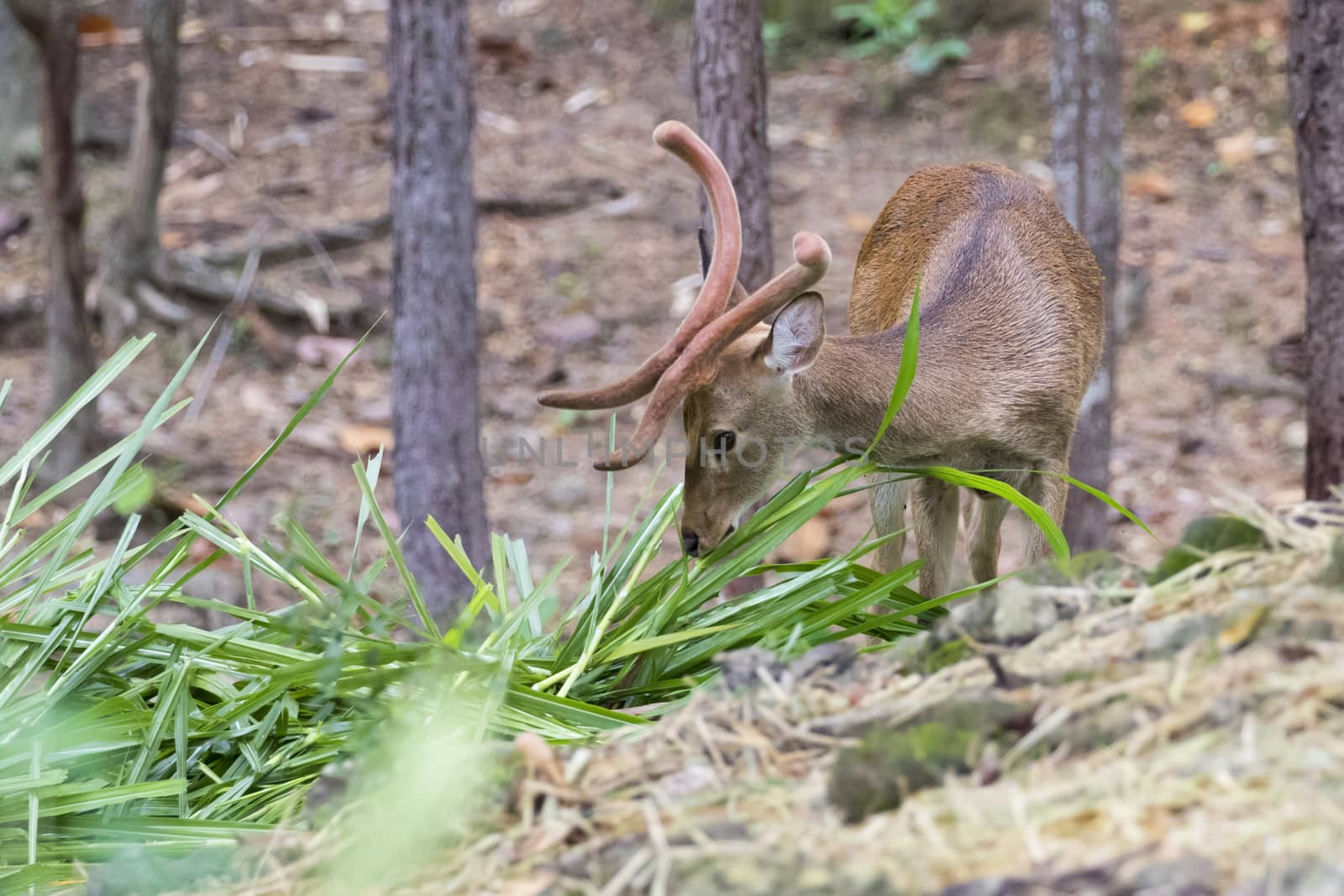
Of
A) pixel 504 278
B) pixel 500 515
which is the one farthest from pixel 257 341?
pixel 500 515

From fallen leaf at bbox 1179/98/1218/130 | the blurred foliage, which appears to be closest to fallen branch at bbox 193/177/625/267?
the blurred foliage

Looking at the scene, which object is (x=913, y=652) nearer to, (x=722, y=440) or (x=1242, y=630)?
(x=1242, y=630)

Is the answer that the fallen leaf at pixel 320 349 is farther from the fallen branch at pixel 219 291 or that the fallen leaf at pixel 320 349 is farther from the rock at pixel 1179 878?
the rock at pixel 1179 878

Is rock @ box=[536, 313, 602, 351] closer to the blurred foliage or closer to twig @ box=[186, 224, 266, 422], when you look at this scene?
twig @ box=[186, 224, 266, 422]

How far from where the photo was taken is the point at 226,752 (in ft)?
9.27

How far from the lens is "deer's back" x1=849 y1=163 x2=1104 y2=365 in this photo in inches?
169

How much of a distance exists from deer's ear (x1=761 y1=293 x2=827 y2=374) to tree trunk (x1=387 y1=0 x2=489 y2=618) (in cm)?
246

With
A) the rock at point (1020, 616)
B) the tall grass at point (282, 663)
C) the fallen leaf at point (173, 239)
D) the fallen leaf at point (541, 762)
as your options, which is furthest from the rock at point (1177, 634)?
the fallen leaf at point (173, 239)

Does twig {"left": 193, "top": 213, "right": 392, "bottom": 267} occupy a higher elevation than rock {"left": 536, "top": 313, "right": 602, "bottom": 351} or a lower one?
higher

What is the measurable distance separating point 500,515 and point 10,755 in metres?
5.77

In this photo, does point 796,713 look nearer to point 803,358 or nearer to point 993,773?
point 993,773

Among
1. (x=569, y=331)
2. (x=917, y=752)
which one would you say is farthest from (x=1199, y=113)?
(x=917, y=752)

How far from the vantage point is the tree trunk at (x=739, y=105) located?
5020mm

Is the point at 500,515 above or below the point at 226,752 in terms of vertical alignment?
below
